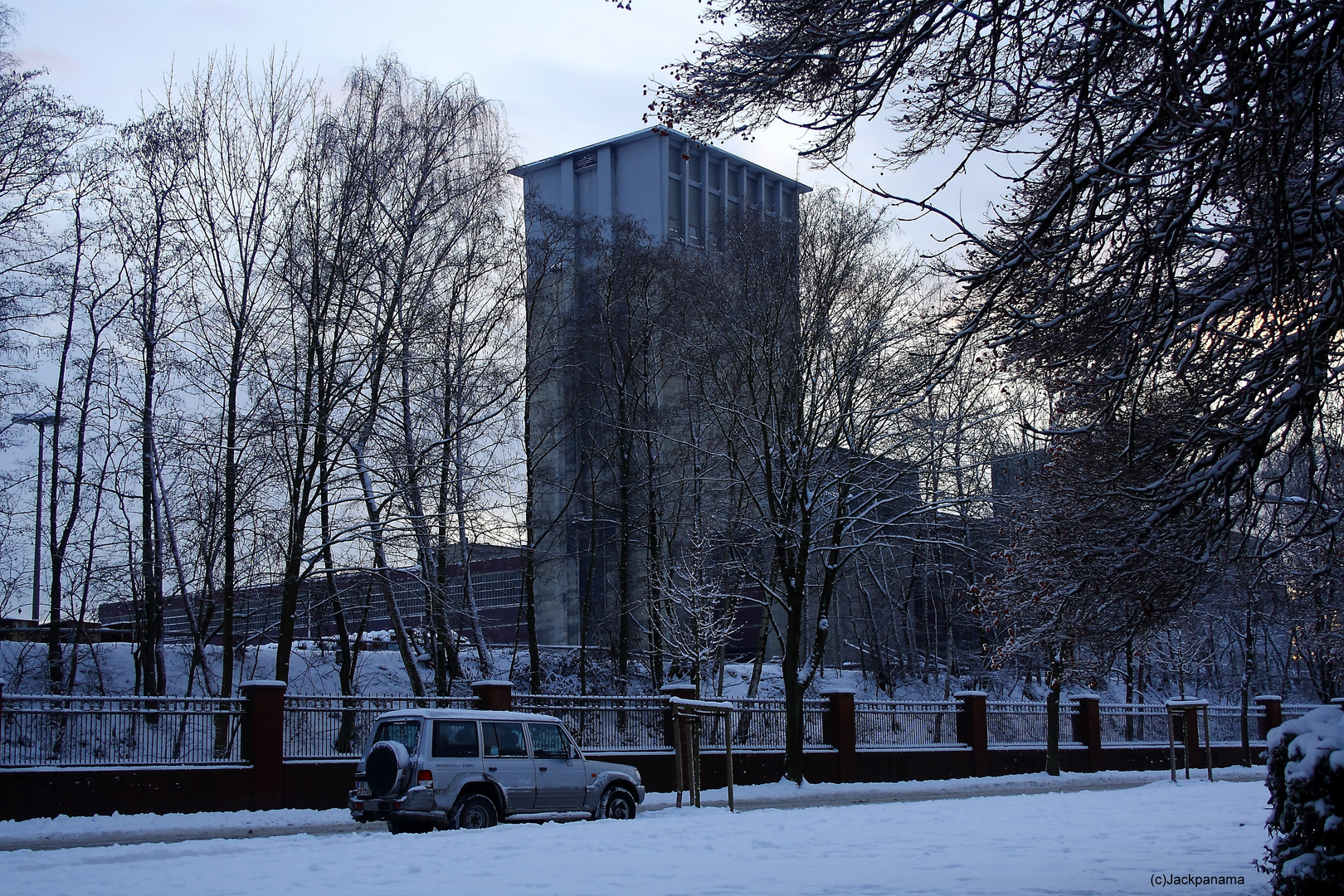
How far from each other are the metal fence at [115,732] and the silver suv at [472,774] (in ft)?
13.7

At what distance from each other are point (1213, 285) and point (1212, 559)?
3.61 metres

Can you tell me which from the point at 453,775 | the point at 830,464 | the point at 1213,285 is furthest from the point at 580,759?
the point at 830,464

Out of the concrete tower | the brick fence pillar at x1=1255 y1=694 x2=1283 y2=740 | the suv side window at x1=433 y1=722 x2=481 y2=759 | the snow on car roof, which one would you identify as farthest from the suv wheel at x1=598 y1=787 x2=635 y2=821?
the brick fence pillar at x1=1255 y1=694 x2=1283 y2=740

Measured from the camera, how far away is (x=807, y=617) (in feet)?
135

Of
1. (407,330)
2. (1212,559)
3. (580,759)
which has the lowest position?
(580,759)

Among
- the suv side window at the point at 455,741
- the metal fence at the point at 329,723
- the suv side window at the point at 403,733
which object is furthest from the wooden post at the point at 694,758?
the metal fence at the point at 329,723

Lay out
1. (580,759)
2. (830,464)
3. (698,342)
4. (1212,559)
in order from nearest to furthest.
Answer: (1212,559) → (580,759) → (830,464) → (698,342)

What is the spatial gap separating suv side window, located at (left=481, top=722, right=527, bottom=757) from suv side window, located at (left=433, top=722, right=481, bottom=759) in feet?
0.60

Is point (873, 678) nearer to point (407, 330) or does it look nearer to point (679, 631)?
point (679, 631)

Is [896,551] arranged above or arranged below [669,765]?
Result: above

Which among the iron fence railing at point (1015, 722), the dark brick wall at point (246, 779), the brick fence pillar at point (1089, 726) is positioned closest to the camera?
the dark brick wall at point (246, 779)

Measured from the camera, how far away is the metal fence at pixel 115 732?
52.0ft

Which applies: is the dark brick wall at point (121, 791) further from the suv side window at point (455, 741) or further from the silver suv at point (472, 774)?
the suv side window at point (455, 741)

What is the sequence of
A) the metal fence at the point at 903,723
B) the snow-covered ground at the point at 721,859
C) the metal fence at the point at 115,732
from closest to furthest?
the snow-covered ground at the point at 721,859
the metal fence at the point at 115,732
the metal fence at the point at 903,723
